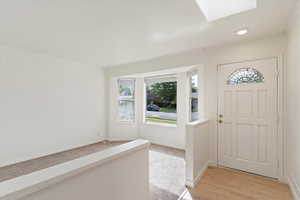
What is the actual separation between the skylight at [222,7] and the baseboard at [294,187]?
2306 mm

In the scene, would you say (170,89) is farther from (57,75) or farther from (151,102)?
(57,75)

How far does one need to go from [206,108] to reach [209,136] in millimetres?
559

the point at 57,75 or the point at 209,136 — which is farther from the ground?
the point at 57,75

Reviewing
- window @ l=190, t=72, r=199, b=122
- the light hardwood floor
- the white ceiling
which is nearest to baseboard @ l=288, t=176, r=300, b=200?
the light hardwood floor

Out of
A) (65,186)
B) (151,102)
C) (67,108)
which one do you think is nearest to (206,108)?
(151,102)

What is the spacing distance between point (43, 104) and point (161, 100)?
3065 mm

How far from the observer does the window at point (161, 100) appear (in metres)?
4.30

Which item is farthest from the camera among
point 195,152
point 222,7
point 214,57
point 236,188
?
point 214,57

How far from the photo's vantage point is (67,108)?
152 inches

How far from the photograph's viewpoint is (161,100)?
15.1 ft

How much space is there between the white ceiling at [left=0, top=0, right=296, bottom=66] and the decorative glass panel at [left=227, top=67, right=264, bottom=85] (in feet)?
1.90

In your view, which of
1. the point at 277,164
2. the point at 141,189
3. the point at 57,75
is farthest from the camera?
the point at 57,75

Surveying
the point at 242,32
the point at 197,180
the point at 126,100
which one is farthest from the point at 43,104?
the point at 242,32

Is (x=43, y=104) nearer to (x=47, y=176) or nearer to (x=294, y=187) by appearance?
(x=47, y=176)
